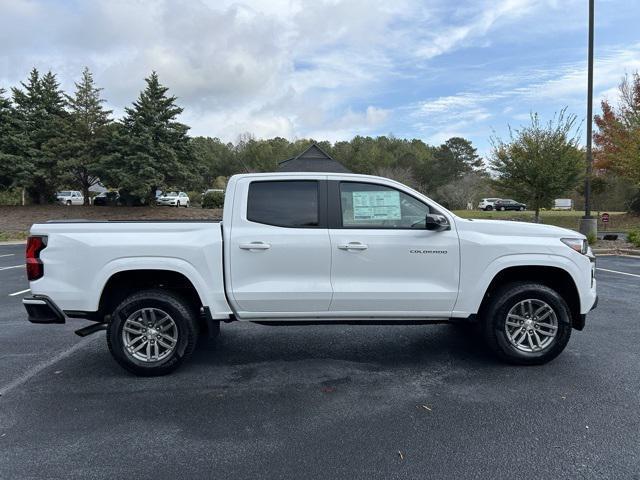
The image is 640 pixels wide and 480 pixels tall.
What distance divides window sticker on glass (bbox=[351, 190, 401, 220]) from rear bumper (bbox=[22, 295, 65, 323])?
9.41 feet

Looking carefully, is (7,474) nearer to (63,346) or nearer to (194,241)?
(194,241)

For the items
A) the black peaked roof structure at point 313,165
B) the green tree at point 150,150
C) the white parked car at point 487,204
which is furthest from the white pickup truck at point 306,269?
the white parked car at point 487,204

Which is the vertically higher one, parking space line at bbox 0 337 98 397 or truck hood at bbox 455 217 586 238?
truck hood at bbox 455 217 586 238

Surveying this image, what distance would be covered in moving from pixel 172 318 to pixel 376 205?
7.25 ft

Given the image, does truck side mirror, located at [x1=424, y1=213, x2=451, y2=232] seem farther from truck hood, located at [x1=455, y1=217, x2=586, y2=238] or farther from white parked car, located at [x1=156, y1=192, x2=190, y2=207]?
white parked car, located at [x1=156, y1=192, x2=190, y2=207]

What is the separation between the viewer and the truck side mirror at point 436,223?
13.8 feet

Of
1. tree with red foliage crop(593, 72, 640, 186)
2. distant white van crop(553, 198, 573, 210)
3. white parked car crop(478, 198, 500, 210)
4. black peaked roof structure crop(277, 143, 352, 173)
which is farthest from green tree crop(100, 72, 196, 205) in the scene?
distant white van crop(553, 198, 573, 210)

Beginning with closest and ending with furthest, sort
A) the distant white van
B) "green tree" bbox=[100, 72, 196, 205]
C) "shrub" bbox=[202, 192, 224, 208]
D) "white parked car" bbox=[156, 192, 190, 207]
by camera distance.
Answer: "green tree" bbox=[100, 72, 196, 205] < "shrub" bbox=[202, 192, 224, 208] < "white parked car" bbox=[156, 192, 190, 207] < the distant white van

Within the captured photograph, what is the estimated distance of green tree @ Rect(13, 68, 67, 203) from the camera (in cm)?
2738

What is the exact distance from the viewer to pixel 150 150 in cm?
2592

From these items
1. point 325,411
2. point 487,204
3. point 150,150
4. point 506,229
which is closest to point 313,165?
point 506,229

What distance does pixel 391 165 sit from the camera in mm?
59219

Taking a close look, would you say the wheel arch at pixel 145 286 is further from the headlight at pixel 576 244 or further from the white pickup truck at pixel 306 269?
the headlight at pixel 576 244

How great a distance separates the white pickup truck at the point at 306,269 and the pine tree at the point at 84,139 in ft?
80.4
